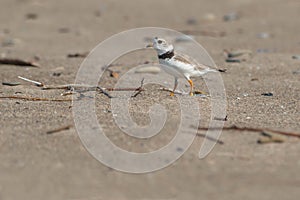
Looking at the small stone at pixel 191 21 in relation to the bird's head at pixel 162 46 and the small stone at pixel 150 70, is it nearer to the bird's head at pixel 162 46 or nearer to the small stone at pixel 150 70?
the small stone at pixel 150 70

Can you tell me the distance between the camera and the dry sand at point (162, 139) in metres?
3.24

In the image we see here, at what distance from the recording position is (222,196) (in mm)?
3152

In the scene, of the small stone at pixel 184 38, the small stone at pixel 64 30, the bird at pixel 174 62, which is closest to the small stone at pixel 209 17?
the small stone at pixel 184 38

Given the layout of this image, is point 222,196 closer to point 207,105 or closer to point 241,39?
point 207,105

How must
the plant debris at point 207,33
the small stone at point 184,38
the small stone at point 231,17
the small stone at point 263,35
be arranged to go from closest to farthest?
1. the small stone at point 184,38
2. the small stone at point 263,35
3. the plant debris at point 207,33
4. the small stone at point 231,17

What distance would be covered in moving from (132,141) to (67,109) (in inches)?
39.0

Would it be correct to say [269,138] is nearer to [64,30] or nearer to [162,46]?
[162,46]

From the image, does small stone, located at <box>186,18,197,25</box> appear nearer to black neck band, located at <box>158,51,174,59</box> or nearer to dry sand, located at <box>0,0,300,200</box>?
dry sand, located at <box>0,0,300,200</box>

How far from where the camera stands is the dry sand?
10.6 feet

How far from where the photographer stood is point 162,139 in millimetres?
3893

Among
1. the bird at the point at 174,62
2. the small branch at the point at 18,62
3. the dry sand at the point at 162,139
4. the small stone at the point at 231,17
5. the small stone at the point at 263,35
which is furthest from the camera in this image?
the small stone at the point at 231,17

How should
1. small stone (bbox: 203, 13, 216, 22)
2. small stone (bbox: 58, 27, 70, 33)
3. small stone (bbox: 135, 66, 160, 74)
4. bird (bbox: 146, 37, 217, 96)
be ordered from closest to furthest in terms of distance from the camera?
1. bird (bbox: 146, 37, 217, 96)
2. small stone (bbox: 135, 66, 160, 74)
3. small stone (bbox: 58, 27, 70, 33)
4. small stone (bbox: 203, 13, 216, 22)

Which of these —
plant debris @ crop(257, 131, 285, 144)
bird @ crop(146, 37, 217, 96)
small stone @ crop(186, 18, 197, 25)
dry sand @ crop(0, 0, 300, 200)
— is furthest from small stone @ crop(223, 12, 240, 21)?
plant debris @ crop(257, 131, 285, 144)

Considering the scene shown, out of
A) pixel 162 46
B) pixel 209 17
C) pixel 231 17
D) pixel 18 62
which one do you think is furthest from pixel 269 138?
pixel 231 17
